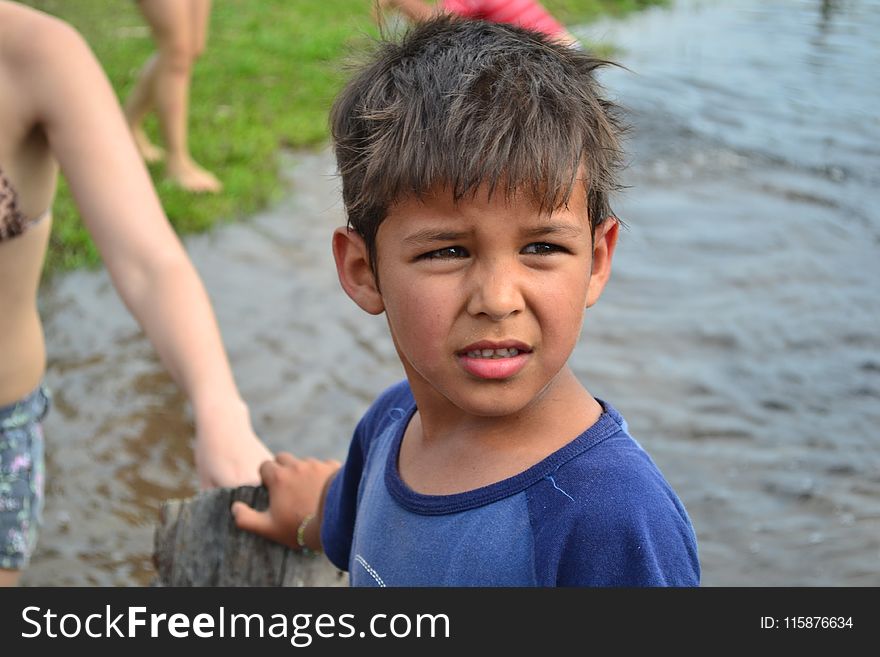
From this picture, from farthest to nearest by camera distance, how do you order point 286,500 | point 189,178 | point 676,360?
point 189,178
point 676,360
point 286,500

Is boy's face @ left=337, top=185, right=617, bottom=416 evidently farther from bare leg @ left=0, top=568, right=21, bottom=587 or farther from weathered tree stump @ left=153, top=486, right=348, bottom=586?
bare leg @ left=0, top=568, right=21, bottom=587

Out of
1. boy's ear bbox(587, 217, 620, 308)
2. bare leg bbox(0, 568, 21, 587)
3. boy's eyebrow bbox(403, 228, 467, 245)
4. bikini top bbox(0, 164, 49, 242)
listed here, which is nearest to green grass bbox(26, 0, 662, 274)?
bikini top bbox(0, 164, 49, 242)

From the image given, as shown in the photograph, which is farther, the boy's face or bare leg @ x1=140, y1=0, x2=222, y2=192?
bare leg @ x1=140, y1=0, x2=222, y2=192

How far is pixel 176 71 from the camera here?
6016 millimetres

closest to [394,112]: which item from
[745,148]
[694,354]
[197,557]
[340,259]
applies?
[340,259]

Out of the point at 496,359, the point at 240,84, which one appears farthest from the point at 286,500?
the point at 240,84

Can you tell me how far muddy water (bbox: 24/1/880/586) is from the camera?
3945 millimetres

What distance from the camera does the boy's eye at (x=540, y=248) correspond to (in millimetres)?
1639

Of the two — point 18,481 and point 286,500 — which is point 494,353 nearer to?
point 286,500

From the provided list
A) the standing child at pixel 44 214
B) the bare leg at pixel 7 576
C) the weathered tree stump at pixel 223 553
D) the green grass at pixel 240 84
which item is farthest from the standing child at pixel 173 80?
the weathered tree stump at pixel 223 553

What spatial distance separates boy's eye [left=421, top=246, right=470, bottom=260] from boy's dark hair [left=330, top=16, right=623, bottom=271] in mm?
82

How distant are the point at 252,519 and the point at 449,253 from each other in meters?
0.84

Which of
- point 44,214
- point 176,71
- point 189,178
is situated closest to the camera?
point 44,214

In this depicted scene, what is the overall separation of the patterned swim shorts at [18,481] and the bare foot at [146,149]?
13.4 ft
